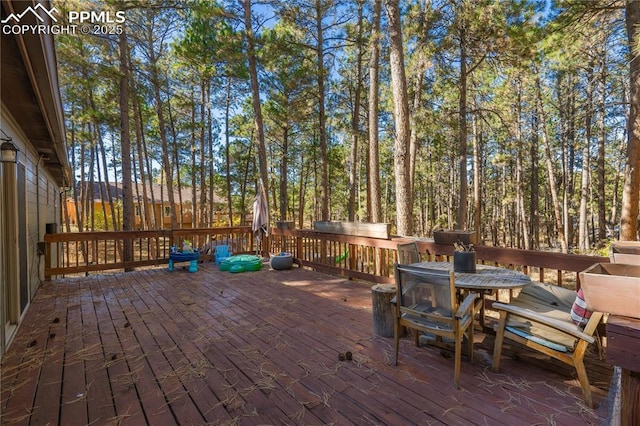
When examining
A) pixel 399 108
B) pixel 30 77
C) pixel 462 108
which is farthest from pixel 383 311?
pixel 462 108

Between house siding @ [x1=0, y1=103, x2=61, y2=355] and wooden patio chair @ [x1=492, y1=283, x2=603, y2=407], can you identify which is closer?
wooden patio chair @ [x1=492, y1=283, x2=603, y2=407]

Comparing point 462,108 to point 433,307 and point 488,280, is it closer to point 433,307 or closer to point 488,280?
point 488,280

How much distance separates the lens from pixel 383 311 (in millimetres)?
2891

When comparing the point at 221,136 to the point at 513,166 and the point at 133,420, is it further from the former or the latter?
the point at 513,166

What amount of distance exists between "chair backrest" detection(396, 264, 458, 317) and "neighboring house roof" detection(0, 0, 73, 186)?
273cm

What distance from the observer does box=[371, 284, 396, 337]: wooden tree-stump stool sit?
113 inches

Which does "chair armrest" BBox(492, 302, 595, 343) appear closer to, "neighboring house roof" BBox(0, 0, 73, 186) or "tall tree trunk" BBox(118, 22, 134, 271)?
"neighboring house roof" BBox(0, 0, 73, 186)

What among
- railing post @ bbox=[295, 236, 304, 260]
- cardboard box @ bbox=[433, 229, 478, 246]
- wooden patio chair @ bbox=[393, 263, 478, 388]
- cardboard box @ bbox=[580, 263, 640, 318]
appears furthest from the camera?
railing post @ bbox=[295, 236, 304, 260]

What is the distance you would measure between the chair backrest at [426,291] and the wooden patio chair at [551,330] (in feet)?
1.42

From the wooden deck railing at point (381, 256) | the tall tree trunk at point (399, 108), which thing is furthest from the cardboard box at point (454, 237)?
the tall tree trunk at point (399, 108)

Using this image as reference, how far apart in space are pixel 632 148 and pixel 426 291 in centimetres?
593

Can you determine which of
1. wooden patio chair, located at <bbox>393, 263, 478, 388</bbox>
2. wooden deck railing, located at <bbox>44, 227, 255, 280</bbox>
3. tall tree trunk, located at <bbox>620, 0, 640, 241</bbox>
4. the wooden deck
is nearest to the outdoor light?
the wooden deck

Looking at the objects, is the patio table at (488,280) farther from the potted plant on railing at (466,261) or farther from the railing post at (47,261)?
the railing post at (47,261)

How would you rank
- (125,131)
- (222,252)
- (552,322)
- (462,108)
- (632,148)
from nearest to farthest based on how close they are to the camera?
(552,322), (632,148), (222,252), (125,131), (462,108)
